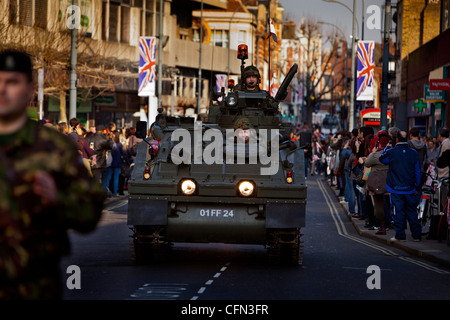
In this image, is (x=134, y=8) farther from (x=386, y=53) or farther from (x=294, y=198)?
(x=294, y=198)

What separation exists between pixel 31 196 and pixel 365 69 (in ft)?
101

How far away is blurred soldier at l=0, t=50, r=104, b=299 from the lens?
4305 millimetres

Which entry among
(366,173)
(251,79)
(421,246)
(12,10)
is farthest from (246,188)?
(12,10)

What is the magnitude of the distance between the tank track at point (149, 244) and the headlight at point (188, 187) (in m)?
0.59

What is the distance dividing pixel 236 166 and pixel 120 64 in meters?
35.1

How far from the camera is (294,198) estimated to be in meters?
12.2

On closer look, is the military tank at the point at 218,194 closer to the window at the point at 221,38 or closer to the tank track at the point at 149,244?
the tank track at the point at 149,244

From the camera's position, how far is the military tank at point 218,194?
12133mm

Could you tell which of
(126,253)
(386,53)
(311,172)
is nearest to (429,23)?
(311,172)

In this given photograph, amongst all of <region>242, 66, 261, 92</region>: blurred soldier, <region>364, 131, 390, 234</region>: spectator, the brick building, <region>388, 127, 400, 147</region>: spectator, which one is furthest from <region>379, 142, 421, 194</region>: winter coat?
the brick building

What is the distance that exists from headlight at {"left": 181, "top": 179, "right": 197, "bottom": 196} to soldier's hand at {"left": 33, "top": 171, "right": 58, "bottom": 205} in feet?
25.6

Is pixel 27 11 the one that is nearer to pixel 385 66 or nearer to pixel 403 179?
pixel 385 66

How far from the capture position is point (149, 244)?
12.5 m

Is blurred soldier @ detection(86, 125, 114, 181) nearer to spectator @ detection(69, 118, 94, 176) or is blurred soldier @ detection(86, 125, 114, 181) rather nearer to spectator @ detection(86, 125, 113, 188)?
spectator @ detection(86, 125, 113, 188)
